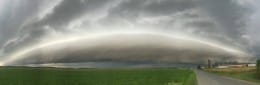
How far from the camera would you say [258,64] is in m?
98.9

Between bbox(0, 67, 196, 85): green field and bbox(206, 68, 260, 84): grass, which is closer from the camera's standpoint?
bbox(0, 67, 196, 85): green field

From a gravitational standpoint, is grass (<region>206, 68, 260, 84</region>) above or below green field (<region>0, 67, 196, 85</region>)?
below

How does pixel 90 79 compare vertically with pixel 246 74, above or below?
above

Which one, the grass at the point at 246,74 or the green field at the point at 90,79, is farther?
the grass at the point at 246,74

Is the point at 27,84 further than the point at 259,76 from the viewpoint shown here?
No

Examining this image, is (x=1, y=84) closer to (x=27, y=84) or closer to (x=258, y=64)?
(x=27, y=84)

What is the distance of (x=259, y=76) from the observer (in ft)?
324

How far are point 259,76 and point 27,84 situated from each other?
214ft

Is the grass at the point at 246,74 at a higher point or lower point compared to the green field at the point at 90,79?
lower

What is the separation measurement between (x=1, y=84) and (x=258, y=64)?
219ft

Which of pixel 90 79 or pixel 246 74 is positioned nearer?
pixel 90 79

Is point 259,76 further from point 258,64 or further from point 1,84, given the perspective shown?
point 1,84

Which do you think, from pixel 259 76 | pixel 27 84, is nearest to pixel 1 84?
pixel 27 84

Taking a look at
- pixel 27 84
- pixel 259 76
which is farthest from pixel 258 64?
pixel 27 84
